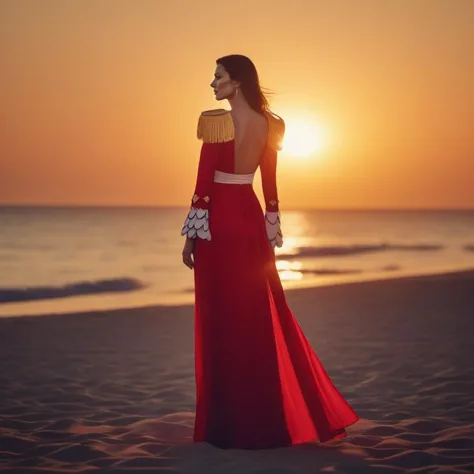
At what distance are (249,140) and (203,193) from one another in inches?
18.6

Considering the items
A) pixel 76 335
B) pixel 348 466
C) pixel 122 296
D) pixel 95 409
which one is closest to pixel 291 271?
pixel 122 296

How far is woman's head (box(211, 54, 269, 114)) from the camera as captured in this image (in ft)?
16.5

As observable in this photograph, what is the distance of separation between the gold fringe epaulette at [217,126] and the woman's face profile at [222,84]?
12cm

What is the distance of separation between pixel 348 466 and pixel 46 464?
189 cm

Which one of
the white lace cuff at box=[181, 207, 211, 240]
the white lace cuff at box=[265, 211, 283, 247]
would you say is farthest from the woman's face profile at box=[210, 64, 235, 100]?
the white lace cuff at box=[265, 211, 283, 247]

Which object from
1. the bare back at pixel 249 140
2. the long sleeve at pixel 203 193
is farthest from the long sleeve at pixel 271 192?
the long sleeve at pixel 203 193

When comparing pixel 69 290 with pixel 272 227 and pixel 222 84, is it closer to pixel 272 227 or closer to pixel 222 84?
pixel 272 227

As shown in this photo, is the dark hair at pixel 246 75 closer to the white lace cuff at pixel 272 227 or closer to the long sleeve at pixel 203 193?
the long sleeve at pixel 203 193

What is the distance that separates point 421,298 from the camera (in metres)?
14.3

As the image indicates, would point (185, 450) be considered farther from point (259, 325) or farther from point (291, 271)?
point (291, 271)

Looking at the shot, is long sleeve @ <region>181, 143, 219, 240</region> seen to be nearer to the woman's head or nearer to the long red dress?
the long red dress

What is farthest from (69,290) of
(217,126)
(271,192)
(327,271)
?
(217,126)

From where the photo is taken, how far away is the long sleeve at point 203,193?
16.5 feet

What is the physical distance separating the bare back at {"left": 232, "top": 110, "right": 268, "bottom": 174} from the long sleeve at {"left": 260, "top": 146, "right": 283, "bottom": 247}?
0.14 meters
